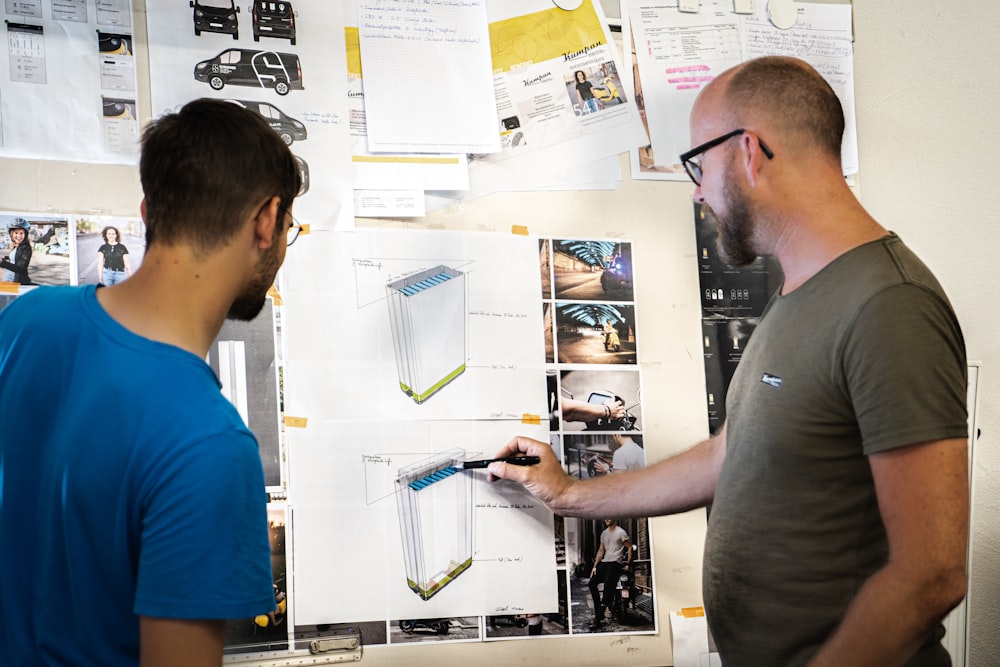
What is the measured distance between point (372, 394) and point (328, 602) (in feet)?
1.11

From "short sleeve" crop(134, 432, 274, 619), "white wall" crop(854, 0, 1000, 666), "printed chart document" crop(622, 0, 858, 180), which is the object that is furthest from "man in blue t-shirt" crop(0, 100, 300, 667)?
"white wall" crop(854, 0, 1000, 666)

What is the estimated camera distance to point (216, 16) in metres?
1.42

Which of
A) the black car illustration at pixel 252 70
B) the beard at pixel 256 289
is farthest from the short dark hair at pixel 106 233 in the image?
the beard at pixel 256 289

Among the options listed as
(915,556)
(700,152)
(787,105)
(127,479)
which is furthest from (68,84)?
(915,556)

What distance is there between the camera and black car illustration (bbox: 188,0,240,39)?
55.5 inches

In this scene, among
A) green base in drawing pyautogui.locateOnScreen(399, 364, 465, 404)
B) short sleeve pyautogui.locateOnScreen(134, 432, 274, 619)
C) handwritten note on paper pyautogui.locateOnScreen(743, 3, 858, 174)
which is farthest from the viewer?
handwritten note on paper pyautogui.locateOnScreen(743, 3, 858, 174)

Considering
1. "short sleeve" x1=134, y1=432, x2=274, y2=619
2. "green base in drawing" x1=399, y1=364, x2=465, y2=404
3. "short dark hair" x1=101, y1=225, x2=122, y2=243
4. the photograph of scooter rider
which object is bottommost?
"short sleeve" x1=134, y1=432, x2=274, y2=619

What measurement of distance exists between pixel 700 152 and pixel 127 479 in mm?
904

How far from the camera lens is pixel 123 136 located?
4.50 ft

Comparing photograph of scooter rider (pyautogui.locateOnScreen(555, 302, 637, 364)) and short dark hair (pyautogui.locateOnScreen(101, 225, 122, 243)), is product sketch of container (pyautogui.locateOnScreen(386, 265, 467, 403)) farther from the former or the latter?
Result: short dark hair (pyautogui.locateOnScreen(101, 225, 122, 243))

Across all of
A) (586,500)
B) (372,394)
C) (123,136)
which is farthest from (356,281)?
(586,500)

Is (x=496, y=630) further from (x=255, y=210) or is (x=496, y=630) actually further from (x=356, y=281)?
(x=255, y=210)

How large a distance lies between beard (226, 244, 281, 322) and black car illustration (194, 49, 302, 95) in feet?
1.89

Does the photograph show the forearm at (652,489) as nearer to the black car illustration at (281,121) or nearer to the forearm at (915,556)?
the forearm at (915,556)
